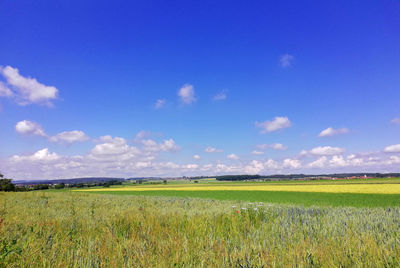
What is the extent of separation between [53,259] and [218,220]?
15.4 ft

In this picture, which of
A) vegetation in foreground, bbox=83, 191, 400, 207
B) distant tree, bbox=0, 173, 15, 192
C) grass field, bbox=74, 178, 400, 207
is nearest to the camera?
vegetation in foreground, bbox=83, 191, 400, 207

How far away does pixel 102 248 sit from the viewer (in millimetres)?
3715

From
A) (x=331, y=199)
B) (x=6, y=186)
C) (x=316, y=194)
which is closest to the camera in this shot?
(x=331, y=199)

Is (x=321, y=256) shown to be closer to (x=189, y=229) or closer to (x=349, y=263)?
(x=349, y=263)

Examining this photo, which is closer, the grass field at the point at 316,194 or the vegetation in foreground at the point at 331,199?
the vegetation in foreground at the point at 331,199

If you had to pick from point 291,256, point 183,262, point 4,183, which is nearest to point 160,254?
point 183,262

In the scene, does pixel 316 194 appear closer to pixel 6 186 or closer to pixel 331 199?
pixel 331 199

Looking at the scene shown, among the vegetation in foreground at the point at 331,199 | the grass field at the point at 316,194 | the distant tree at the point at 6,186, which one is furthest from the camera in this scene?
the distant tree at the point at 6,186

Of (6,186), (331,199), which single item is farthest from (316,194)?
(6,186)

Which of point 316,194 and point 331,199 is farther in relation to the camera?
point 316,194

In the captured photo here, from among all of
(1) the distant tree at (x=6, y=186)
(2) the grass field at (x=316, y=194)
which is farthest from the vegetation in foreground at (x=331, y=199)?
(1) the distant tree at (x=6, y=186)

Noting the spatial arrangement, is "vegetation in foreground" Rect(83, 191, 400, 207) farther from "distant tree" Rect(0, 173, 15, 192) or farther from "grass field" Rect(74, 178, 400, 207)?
"distant tree" Rect(0, 173, 15, 192)

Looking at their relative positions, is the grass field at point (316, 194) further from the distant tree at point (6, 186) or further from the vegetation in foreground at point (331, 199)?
the distant tree at point (6, 186)

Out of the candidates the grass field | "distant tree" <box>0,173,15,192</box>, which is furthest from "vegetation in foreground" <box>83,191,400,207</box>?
"distant tree" <box>0,173,15,192</box>
